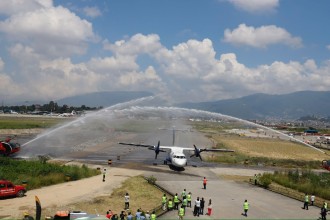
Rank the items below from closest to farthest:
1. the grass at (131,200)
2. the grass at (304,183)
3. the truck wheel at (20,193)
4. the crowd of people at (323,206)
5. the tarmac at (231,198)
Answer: the crowd of people at (323,206) → the grass at (131,200) → the tarmac at (231,198) → the truck wheel at (20,193) → the grass at (304,183)

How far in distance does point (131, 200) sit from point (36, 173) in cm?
1174

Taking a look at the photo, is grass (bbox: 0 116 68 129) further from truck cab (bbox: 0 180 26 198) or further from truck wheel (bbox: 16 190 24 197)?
truck cab (bbox: 0 180 26 198)

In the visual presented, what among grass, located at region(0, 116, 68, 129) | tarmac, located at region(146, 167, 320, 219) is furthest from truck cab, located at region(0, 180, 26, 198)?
grass, located at region(0, 116, 68, 129)

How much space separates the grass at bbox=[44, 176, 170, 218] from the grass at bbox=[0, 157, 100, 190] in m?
6.13

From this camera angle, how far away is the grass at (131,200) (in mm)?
27594

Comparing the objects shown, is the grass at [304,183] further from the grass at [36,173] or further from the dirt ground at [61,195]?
the grass at [36,173]

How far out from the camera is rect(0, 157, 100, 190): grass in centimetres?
3419

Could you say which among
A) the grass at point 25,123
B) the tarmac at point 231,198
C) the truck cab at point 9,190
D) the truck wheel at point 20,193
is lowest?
the tarmac at point 231,198

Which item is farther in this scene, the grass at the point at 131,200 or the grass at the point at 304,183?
the grass at the point at 304,183

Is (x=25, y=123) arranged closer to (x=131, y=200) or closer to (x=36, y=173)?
(x=36, y=173)

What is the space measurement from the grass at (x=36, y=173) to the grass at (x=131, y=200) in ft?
20.1

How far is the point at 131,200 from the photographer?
31.3 meters

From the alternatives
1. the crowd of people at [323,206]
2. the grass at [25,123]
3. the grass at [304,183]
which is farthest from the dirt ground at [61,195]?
the grass at [25,123]

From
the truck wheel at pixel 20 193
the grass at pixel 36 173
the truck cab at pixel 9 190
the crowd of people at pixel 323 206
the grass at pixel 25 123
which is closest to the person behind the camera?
the crowd of people at pixel 323 206
